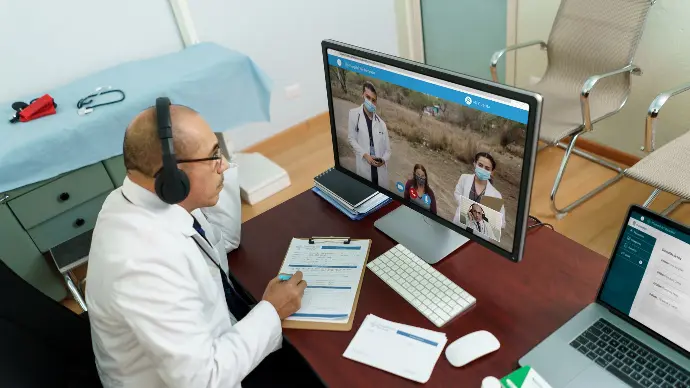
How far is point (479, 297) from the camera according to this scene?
1071 mm

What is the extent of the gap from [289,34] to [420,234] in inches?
94.9

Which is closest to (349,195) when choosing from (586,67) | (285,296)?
(285,296)

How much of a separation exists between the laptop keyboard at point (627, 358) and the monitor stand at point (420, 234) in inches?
14.5

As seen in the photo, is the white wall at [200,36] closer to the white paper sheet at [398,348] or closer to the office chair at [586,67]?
→ the office chair at [586,67]

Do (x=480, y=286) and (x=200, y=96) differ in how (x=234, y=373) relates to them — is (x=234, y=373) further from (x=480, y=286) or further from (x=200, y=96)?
(x=200, y=96)

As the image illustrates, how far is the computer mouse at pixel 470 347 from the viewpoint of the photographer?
0.93 meters

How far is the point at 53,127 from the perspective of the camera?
215cm

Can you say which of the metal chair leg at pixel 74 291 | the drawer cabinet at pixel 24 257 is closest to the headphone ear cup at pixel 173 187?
the drawer cabinet at pixel 24 257

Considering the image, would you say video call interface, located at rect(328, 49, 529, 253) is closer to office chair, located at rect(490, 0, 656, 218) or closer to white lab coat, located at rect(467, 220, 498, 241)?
white lab coat, located at rect(467, 220, 498, 241)

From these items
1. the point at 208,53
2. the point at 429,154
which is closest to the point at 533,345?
the point at 429,154

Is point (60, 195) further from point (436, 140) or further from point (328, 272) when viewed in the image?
point (436, 140)

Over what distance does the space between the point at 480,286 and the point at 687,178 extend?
46.3 inches

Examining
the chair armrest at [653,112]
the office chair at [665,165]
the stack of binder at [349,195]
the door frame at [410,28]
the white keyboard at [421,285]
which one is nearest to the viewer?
the white keyboard at [421,285]

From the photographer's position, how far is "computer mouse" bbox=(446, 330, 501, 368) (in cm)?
93
